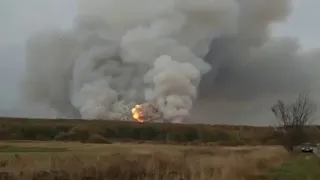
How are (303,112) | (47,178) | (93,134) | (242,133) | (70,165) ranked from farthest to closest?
(242,133) < (93,134) < (303,112) < (70,165) < (47,178)

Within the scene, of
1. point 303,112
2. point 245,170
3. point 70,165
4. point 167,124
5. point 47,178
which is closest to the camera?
point 47,178

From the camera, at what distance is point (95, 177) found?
23.3m

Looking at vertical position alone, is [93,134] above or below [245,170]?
above

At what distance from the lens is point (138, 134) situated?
122 metres

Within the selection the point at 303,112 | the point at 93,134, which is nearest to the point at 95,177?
the point at 303,112

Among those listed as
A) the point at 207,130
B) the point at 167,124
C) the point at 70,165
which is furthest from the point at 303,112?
the point at 70,165

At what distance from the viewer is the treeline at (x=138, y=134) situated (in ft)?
336

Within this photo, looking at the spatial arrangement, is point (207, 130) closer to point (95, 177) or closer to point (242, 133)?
point (242, 133)

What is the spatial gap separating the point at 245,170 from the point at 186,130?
10449 cm

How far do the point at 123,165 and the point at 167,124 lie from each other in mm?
116877

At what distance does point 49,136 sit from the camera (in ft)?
345

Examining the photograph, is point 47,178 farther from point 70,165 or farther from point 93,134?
point 93,134

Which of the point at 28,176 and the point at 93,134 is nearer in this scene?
the point at 28,176

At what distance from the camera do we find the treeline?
10256cm
